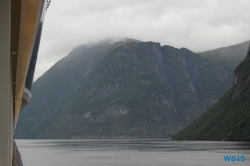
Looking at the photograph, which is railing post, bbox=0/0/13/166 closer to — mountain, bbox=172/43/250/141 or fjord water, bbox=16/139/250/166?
fjord water, bbox=16/139/250/166

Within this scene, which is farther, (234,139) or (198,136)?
(198,136)

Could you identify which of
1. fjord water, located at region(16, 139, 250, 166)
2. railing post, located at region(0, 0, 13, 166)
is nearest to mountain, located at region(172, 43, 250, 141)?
fjord water, located at region(16, 139, 250, 166)

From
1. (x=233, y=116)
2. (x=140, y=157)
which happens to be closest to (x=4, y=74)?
(x=140, y=157)

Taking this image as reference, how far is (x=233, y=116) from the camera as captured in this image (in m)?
168

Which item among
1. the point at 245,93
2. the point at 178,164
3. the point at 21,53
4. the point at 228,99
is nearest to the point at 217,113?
the point at 228,99

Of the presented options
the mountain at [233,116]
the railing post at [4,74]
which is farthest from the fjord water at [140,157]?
the railing post at [4,74]

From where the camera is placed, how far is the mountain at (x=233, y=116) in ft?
511

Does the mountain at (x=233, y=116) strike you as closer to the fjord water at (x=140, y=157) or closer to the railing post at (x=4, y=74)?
the fjord water at (x=140, y=157)

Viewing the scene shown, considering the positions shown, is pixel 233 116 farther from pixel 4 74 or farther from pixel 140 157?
pixel 4 74

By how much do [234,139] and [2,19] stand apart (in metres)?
158

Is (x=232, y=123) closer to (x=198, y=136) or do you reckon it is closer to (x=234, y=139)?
(x=234, y=139)

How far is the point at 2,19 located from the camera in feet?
27.4

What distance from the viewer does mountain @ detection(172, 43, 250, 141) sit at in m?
156

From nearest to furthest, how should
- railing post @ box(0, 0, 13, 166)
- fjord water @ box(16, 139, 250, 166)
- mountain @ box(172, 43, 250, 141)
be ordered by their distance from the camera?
railing post @ box(0, 0, 13, 166) → fjord water @ box(16, 139, 250, 166) → mountain @ box(172, 43, 250, 141)
